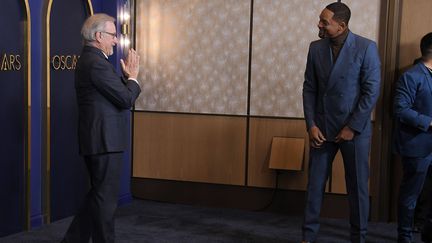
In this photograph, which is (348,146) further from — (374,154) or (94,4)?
(94,4)

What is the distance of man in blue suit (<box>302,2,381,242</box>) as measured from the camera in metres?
4.07

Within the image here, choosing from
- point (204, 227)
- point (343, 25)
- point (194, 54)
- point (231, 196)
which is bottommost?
point (204, 227)

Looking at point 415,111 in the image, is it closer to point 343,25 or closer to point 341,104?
point 341,104

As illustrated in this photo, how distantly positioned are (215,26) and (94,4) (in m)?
1.02

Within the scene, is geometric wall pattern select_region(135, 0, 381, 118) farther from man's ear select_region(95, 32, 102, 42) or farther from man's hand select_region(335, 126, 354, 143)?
man's ear select_region(95, 32, 102, 42)

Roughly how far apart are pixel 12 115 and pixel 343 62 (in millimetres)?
2262

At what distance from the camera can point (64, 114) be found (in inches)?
201

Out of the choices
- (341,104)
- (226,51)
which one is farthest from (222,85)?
(341,104)

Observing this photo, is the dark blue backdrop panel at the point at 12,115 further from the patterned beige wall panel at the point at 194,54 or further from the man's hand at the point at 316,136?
the man's hand at the point at 316,136

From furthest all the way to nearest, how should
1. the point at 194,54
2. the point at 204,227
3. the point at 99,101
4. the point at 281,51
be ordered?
the point at 194,54, the point at 281,51, the point at 204,227, the point at 99,101

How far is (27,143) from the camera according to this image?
15.6 ft

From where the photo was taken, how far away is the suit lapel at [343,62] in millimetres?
4086

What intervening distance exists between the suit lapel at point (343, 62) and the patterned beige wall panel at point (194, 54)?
5.09 ft

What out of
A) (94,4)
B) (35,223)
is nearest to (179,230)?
(35,223)
